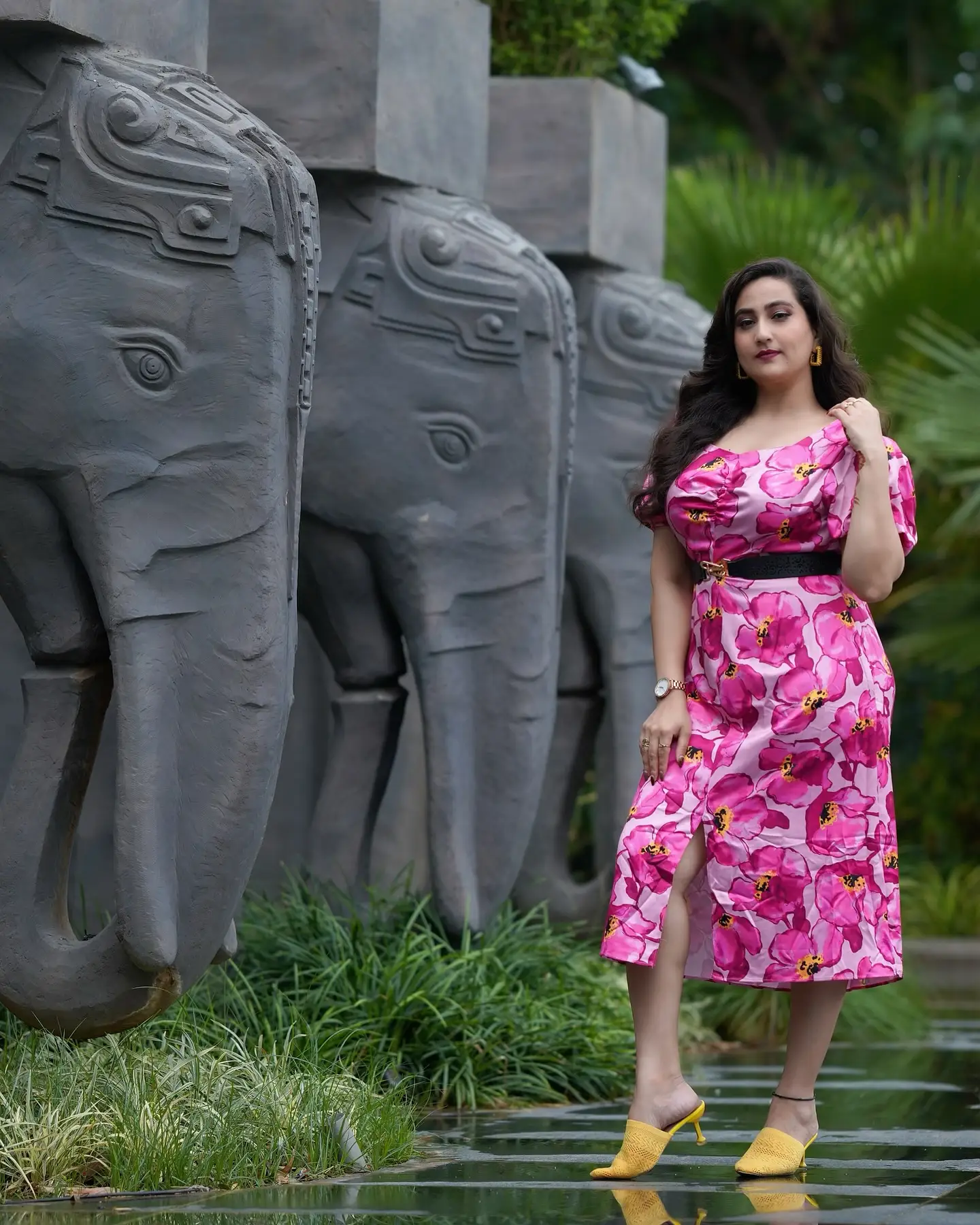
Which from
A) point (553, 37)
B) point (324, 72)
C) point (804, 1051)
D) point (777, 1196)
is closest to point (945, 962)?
point (553, 37)

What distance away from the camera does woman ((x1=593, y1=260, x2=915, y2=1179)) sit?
195 inches

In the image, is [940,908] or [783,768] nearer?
[783,768]

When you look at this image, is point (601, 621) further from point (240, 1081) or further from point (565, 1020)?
point (240, 1081)

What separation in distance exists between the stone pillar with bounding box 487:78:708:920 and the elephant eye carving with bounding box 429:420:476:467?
4.82 ft

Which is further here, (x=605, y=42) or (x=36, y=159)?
(x=605, y=42)

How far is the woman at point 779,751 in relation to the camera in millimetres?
4945

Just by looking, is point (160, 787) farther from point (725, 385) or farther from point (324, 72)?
point (324, 72)

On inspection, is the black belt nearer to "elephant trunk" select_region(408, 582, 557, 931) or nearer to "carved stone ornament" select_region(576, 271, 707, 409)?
"elephant trunk" select_region(408, 582, 557, 931)

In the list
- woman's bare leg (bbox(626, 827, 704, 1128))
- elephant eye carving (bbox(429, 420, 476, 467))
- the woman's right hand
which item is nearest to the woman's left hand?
the woman's right hand

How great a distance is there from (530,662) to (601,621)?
144cm

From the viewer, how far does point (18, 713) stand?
6.76 m

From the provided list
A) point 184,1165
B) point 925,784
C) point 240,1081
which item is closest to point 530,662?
point 240,1081

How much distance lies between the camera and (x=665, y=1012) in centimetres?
492

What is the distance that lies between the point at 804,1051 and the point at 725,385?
4.51 feet
